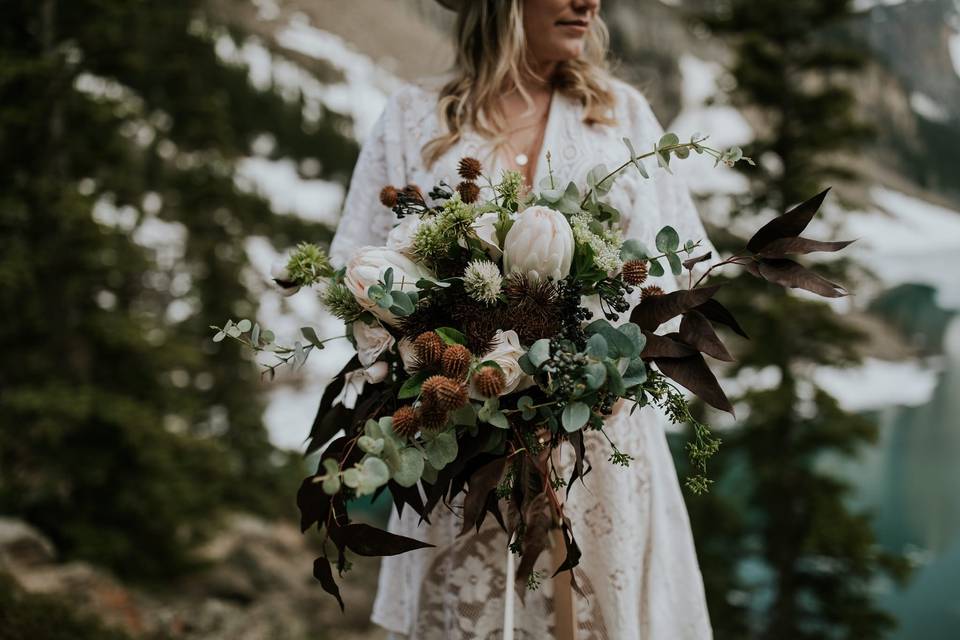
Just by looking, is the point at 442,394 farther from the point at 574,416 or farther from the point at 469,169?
the point at 469,169

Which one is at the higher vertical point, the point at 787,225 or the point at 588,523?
the point at 787,225

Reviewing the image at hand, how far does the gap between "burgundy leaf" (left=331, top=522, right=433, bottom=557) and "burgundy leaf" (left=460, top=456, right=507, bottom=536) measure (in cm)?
7

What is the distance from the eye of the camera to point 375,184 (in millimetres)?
1662

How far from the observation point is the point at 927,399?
424 cm

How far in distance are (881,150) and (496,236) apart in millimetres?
4176

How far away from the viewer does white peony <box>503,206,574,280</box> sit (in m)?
1.02

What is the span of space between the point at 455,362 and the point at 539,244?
0.20m

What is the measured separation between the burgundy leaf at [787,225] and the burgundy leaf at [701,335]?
13cm

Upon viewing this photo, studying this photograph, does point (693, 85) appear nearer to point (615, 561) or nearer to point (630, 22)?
point (630, 22)

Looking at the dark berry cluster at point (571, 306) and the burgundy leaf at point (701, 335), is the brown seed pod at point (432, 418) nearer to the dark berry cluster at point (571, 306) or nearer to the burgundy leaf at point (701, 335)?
the dark berry cluster at point (571, 306)

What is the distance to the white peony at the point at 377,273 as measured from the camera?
1062 millimetres

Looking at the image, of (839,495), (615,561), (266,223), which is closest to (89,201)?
(266,223)

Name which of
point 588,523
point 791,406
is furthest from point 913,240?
point 588,523

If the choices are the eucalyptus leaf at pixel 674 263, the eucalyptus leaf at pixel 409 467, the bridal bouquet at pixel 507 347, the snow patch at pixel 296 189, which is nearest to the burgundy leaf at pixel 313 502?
the bridal bouquet at pixel 507 347
